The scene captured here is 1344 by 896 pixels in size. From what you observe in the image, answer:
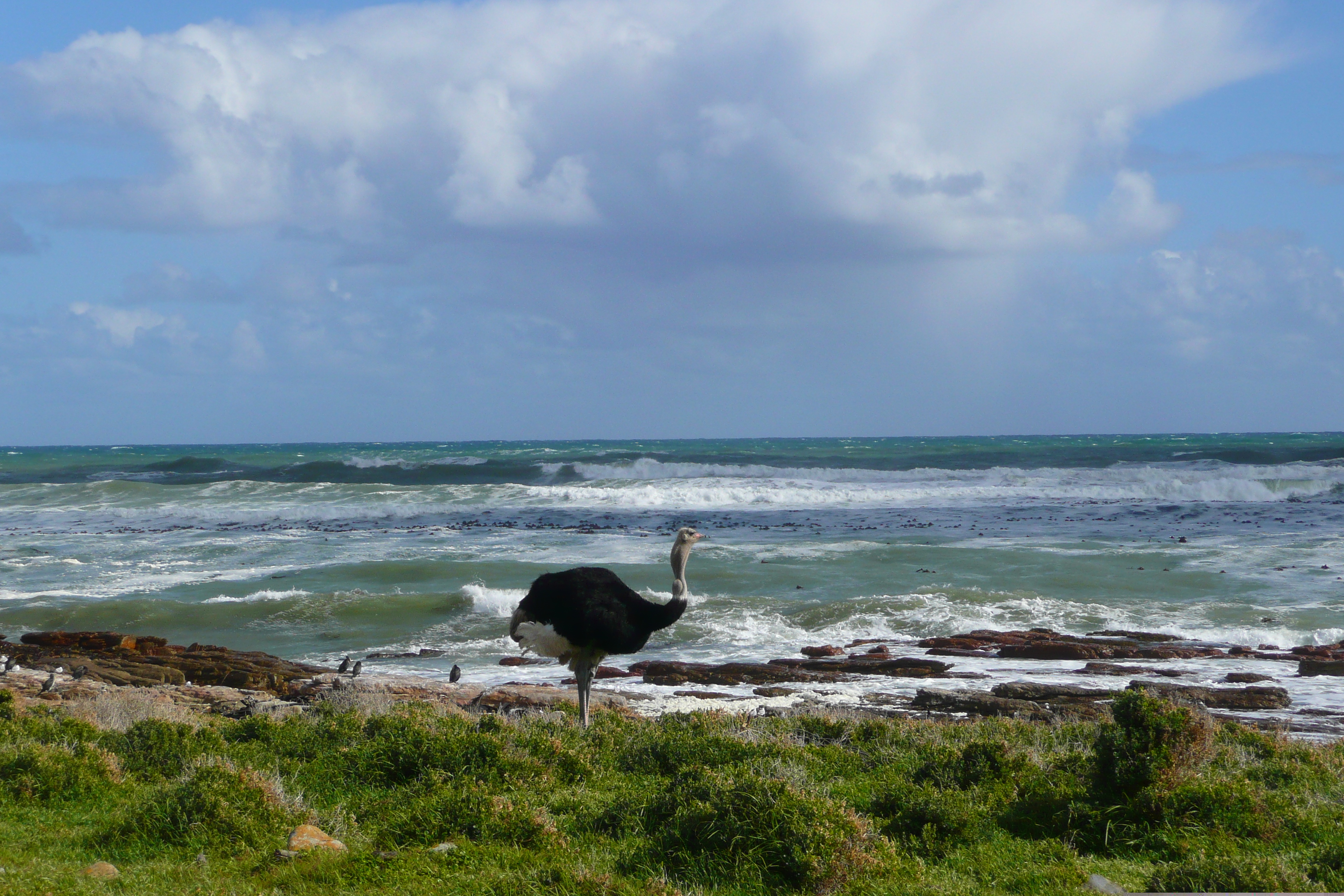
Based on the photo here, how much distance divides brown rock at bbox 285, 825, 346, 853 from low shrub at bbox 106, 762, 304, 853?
0.11 metres

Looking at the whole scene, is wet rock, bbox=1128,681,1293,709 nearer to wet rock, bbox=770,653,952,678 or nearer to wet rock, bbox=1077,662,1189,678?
wet rock, bbox=1077,662,1189,678

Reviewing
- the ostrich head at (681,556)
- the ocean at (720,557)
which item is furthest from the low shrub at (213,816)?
the ocean at (720,557)

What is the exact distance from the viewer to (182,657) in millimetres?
15172

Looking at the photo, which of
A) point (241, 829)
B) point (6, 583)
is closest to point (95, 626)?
point (6, 583)

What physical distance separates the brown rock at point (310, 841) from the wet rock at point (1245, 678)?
1132 centimetres

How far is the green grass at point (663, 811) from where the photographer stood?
16.5ft

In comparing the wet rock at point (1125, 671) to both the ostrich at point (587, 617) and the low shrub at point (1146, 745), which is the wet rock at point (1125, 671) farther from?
the low shrub at point (1146, 745)

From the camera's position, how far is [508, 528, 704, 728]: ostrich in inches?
377

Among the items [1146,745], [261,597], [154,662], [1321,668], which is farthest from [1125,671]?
[261,597]

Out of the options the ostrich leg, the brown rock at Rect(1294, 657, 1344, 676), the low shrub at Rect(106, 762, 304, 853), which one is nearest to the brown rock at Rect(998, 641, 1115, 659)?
the brown rock at Rect(1294, 657, 1344, 676)

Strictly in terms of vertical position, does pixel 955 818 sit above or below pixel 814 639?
above

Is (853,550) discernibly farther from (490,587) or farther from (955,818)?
(955,818)

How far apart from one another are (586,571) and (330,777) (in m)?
3.27

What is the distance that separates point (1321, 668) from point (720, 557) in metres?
14.0
